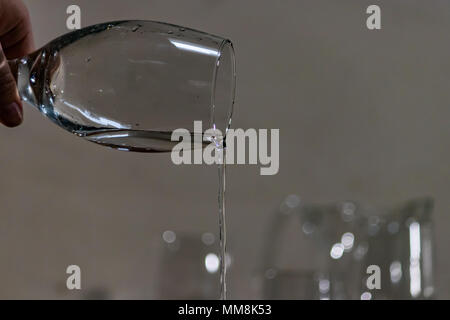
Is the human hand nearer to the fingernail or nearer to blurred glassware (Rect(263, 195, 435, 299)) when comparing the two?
the fingernail

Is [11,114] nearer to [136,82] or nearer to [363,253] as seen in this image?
[136,82]

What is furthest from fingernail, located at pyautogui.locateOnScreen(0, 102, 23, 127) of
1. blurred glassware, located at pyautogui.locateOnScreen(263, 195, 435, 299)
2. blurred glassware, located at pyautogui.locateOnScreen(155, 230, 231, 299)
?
blurred glassware, located at pyautogui.locateOnScreen(155, 230, 231, 299)

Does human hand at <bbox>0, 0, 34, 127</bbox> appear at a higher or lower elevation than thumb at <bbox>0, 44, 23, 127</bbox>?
higher

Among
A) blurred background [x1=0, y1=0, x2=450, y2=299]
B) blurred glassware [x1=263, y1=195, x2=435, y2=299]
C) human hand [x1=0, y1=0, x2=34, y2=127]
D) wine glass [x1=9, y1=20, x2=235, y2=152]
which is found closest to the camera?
wine glass [x1=9, y1=20, x2=235, y2=152]

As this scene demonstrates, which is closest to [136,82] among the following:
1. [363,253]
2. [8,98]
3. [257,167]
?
[8,98]

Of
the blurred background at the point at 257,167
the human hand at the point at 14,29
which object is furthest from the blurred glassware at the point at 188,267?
the human hand at the point at 14,29

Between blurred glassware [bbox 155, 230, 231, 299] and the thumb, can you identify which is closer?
the thumb
